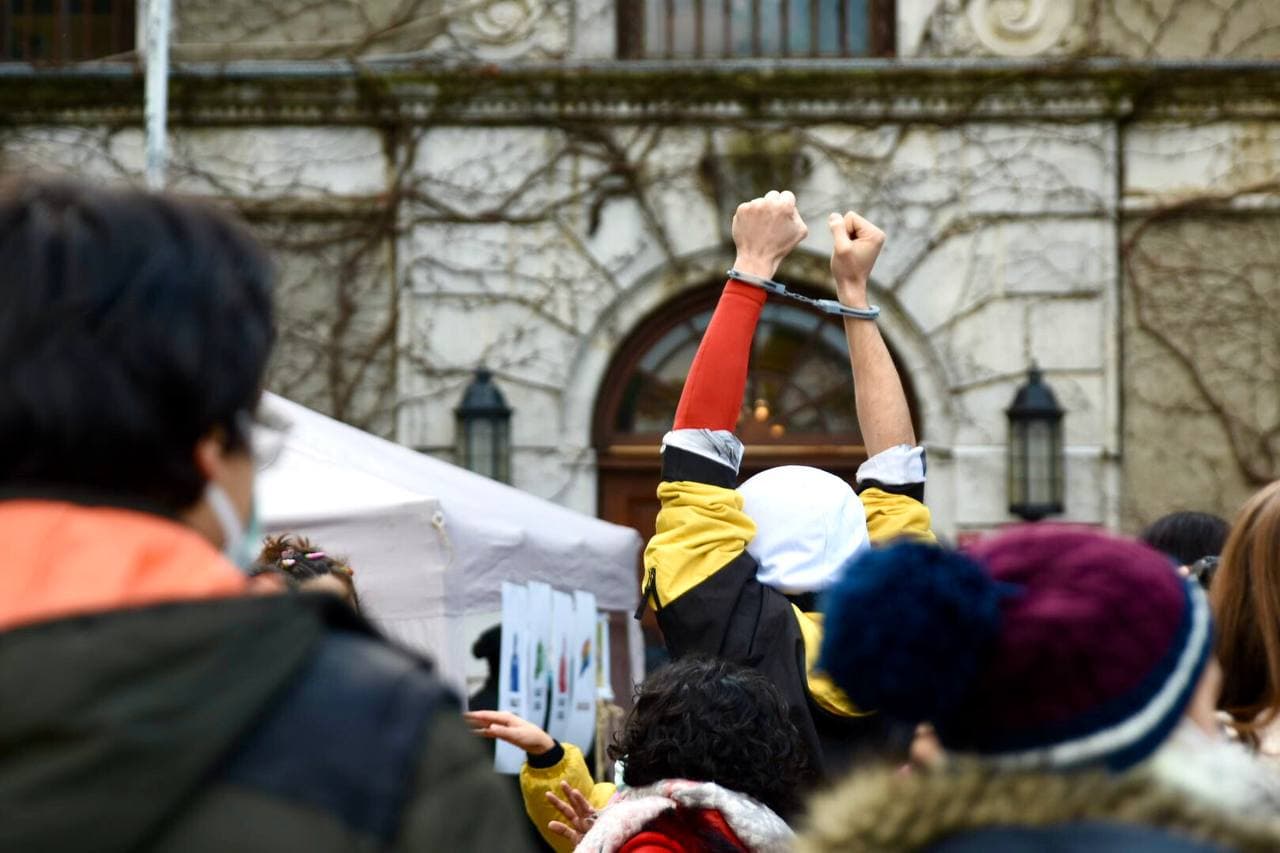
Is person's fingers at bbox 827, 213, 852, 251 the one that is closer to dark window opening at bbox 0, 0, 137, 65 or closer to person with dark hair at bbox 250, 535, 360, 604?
person with dark hair at bbox 250, 535, 360, 604

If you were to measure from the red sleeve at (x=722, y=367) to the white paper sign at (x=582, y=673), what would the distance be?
3.45m

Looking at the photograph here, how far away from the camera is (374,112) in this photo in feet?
31.8

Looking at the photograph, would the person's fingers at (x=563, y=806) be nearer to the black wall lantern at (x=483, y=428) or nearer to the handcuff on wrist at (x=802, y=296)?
the handcuff on wrist at (x=802, y=296)

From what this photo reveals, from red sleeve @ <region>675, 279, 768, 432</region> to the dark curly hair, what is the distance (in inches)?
15.4

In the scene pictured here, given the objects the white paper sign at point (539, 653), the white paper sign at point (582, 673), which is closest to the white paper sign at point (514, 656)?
the white paper sign at point (539, 653)

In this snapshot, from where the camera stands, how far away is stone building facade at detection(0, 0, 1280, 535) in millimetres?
9461

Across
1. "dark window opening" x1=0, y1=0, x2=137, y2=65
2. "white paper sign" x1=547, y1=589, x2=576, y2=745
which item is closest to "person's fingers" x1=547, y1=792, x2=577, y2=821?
"white paper sign" x1=547, y1=589, x2=576, y2=745

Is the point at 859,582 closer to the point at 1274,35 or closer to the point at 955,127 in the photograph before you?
the point at 955,127

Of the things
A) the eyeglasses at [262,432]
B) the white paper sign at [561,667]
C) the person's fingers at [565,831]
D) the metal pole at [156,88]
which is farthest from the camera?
the metal pole at [156,88]

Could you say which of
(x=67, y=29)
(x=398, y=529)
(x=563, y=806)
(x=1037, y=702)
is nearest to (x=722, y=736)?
(x=563, y=806)

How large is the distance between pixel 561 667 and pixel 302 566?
225cm

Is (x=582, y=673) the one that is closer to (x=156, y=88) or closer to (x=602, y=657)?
(x=602, y=657)

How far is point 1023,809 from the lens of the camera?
1.34m

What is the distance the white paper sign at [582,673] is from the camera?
19.6ft
